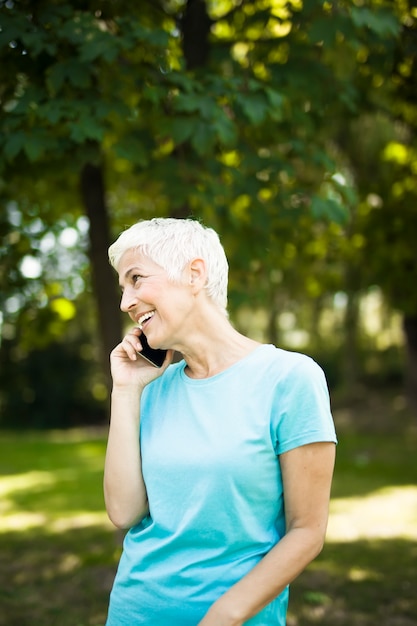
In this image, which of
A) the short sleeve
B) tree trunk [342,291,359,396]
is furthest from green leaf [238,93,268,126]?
tree trunk [342,291,359,396]

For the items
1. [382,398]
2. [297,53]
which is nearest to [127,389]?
[297,53]

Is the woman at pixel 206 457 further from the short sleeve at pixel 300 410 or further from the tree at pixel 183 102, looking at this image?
the tree at pixel 183 102

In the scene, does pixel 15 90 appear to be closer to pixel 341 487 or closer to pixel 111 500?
pixel 111 500

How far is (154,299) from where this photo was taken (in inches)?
79.7

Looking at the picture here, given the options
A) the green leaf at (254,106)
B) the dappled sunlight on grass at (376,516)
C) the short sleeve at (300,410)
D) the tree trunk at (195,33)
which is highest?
the tree trunk at (195,33)

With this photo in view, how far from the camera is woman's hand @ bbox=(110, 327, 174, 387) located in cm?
221

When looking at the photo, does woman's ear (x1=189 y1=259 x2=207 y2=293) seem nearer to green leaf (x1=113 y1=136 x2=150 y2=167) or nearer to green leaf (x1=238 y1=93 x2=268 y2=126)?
green leaf (x1=238 y1=93 x2=268 y2=126)

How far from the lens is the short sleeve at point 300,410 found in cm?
182

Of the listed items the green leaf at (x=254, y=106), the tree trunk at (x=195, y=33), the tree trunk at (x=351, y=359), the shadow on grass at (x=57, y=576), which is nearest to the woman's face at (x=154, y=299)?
the green leaf at (x=254, y=106)

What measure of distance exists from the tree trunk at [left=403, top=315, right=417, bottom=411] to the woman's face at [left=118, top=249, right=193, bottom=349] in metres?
8.89

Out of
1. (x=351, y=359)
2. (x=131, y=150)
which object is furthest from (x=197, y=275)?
(x=351, y=359)

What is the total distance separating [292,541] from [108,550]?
425 cm

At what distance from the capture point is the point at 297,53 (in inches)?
171

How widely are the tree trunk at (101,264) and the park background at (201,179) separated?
1 centimetres
